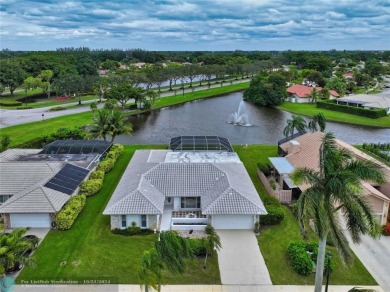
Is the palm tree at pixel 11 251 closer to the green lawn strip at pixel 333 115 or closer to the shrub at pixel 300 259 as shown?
the shrub at pixel 300 259

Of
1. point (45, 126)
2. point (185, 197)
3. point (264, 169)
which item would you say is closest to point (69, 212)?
point (185, 197)

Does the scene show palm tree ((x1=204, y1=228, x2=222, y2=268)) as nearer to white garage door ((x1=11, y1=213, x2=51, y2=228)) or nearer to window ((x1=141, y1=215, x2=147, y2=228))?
window ((x1=141, y1=215, x2=147, y2=228))

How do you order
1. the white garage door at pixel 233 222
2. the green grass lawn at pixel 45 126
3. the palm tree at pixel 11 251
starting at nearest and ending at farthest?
the palm tree at pixel 11 251 < the white garage door at pixel 233 222 < the green grass lawn at pixel 45 126

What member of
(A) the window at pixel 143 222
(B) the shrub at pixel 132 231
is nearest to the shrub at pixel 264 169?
(A) the window at pixel 143 222

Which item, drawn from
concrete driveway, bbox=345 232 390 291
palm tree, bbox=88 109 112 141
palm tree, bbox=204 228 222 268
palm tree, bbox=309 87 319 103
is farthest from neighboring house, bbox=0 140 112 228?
palm tree, bbox=309 87 319 103

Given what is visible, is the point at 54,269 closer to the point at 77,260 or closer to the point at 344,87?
the point at 77,260

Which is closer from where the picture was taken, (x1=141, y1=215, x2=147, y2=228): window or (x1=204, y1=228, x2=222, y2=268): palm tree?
(x1=204, y1=228, x2=222, y2=268): palm tree

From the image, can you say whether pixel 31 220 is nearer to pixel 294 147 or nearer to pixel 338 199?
pixel 338 199
